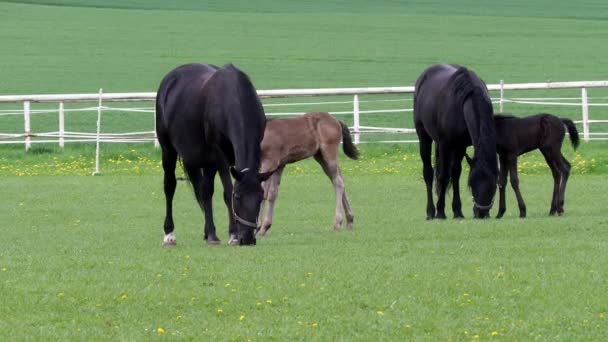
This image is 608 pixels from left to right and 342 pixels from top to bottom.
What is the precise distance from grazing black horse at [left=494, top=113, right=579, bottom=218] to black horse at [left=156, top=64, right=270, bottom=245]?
452cm

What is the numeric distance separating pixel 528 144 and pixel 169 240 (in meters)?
5.52

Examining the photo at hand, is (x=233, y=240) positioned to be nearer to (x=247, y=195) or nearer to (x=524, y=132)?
(x=247, y=195)

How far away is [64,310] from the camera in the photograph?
9.88m

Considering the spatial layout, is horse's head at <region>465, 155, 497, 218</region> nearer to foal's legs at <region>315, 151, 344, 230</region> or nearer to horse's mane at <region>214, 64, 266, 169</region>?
foal's legs at <region>315, 151, 344, 230</region>

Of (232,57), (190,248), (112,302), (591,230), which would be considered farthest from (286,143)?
(232,57)

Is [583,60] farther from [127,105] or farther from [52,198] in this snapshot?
[52,198]

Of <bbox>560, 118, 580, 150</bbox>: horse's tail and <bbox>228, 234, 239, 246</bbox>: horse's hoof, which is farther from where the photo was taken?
<bbox>560, 118, 580, 150</bbox>: horse's tail

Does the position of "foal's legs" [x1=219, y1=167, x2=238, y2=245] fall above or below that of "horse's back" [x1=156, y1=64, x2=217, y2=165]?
below

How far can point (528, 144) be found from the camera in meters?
17.7

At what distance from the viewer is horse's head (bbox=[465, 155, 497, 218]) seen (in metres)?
16.2

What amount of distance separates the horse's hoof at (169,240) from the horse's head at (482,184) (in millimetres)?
3880

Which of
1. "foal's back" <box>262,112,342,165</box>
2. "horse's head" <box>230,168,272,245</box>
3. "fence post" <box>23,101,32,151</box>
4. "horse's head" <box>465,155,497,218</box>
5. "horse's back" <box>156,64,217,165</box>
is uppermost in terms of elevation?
"horse's back" <box>156,64,217,165</box>

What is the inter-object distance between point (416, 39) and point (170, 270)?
5444 centimetres

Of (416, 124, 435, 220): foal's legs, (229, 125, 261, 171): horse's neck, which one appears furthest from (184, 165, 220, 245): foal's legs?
(416, 124, 435, 220): foal's legs
